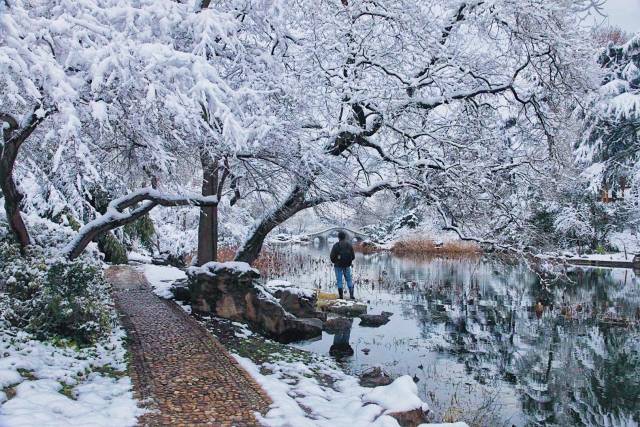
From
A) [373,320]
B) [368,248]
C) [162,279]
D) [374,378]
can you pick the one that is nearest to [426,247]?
[368,248]

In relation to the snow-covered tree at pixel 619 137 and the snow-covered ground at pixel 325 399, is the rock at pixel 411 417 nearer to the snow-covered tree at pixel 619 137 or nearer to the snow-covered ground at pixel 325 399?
the snow-covered ground at pixel 325 399

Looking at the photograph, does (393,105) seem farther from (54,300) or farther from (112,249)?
(112,249)

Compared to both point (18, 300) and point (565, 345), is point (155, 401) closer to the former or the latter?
point (18, 300)

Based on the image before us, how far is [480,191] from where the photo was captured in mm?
8867

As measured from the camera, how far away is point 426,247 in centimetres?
3150

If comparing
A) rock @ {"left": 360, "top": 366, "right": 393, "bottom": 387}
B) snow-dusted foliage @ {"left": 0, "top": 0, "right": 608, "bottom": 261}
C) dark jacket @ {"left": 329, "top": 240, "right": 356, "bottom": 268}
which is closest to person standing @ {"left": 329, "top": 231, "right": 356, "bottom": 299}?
dark jacket @ {"left": 329, "top": 240, "right": 356, "bottom": 268}

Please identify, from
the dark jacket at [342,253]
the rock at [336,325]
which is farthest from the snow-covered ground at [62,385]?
the dark jacket at [342,253]

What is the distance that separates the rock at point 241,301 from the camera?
923 cm

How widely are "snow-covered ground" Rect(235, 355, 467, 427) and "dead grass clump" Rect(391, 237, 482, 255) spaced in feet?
72.1

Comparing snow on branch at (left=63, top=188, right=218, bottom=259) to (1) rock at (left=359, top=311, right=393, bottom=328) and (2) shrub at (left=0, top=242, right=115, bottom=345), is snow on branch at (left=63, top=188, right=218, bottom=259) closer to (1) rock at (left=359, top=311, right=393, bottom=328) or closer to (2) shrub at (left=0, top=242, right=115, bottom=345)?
(2) shrub at (left=0, top=242, right=115, bottom=345)

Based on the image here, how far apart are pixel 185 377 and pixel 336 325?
540cm

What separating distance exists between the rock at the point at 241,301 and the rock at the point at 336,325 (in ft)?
3.23

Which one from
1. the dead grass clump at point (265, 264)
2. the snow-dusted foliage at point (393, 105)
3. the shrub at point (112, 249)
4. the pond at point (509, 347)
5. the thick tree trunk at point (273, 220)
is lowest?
the pond at point (509, 347)

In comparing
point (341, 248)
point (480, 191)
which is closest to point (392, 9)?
point (480, 191)
